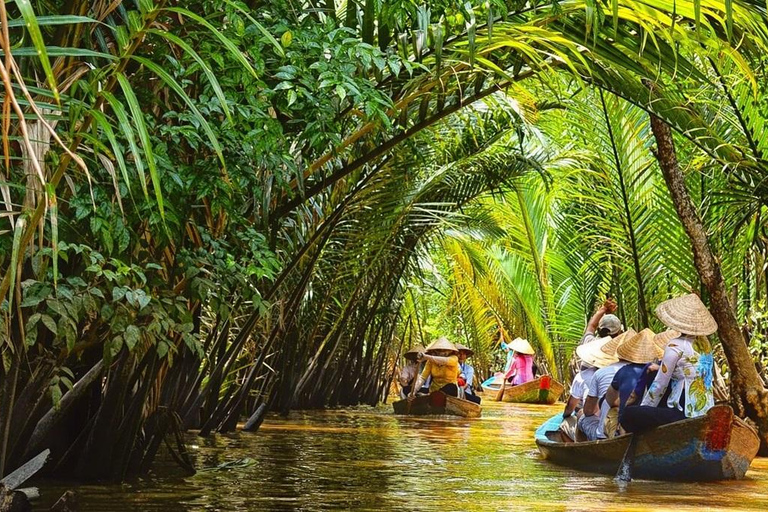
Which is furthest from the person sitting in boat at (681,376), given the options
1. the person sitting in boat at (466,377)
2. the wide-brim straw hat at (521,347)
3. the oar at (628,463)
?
the wide-brim straw hat at (521,347)

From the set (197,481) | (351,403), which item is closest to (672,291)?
(197,481)

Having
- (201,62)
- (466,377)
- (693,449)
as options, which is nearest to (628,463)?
(693,449)

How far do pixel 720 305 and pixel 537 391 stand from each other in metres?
15.0

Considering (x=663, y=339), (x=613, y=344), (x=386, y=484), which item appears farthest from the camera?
(x=663, y=339)

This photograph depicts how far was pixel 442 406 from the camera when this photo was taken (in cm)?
1761

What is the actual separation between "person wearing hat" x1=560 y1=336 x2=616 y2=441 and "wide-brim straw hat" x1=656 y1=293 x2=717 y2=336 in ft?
4.07

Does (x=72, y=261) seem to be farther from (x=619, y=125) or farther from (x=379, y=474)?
(x=619, y=125)

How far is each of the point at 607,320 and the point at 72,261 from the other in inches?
253

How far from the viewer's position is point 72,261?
530 centimetres

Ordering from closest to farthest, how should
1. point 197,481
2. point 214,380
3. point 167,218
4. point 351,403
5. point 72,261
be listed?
1. point 167,218
2. point 72,261
3. point 197,481
4. point 214,380
5. point 351,403

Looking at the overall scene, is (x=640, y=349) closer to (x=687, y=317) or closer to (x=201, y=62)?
(x=687, y=317)

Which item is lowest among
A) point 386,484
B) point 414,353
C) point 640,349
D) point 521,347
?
point 386,484

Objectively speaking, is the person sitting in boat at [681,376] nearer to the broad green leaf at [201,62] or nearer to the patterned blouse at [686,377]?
the patterned blouse at [686,377]

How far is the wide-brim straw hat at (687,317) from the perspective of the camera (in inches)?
336
